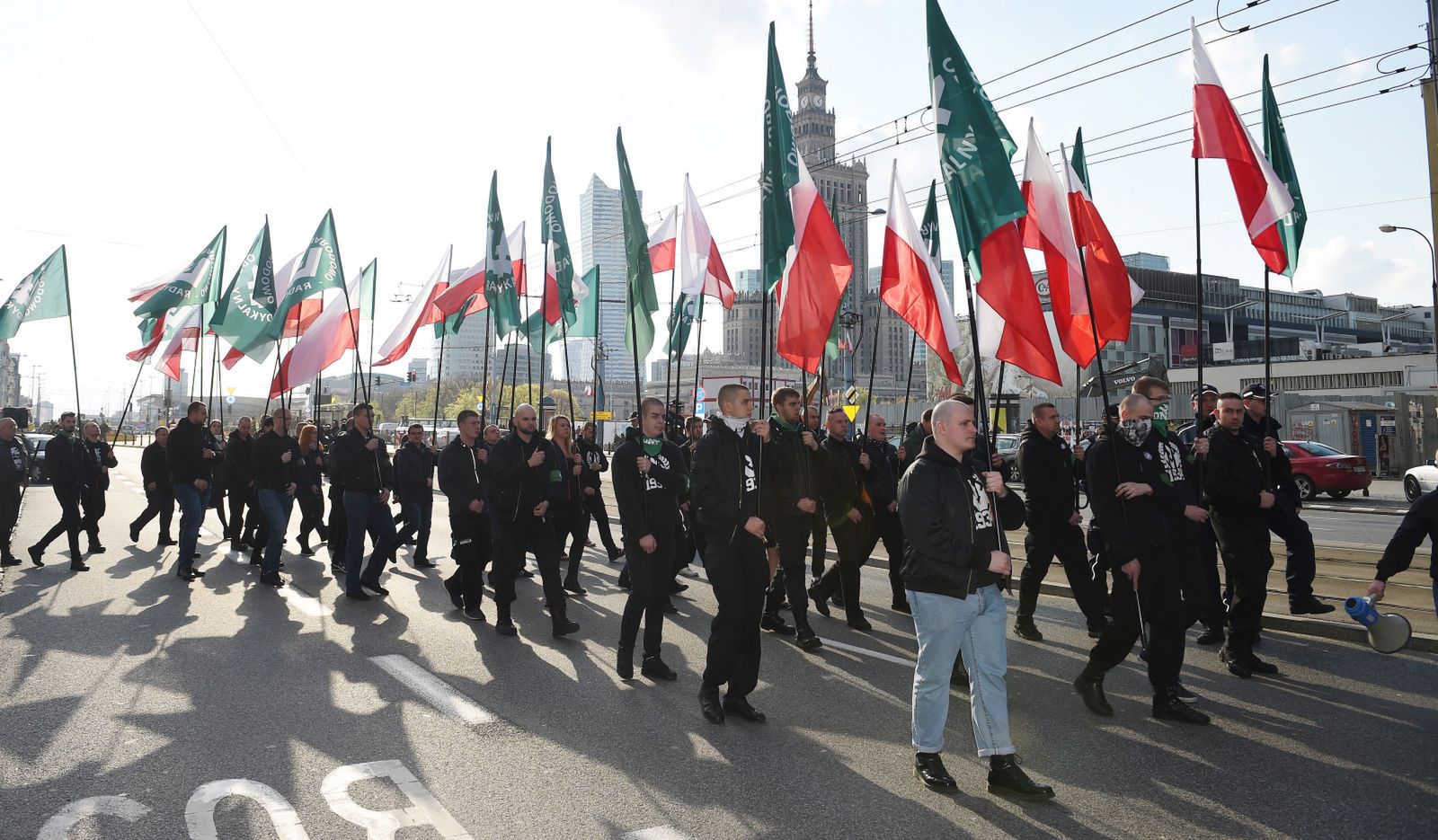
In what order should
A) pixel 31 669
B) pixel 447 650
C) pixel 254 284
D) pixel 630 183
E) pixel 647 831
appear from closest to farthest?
pixel 647 831
pixel 31 669
pixel 447 650
pixel 630 183
pixel 254 284

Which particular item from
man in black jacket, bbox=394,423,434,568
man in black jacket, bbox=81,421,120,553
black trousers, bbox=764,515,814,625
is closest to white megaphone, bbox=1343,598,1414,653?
black trousers, bbox=764,515,814,625

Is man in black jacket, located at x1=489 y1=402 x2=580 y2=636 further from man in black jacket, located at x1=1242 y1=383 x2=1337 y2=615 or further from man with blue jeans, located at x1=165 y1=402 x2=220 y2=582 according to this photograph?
man in black jacket, located at x1=1242 y1=383 x2=1337 y2=615

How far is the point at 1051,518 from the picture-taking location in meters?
7.48

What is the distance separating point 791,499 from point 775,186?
2.36 metres

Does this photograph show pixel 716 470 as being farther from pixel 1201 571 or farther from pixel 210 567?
pixel 210 567

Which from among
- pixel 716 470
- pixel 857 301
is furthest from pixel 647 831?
pixel 857 301

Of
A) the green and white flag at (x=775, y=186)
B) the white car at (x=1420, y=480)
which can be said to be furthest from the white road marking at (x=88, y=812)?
the white car at (x=1420, y=480)

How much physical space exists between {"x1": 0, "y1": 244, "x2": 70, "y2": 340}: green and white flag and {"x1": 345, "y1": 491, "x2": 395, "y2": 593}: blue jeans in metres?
7.21

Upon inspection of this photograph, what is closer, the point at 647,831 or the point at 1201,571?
the point at 647,831

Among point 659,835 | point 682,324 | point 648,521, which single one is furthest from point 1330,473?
point 659,835

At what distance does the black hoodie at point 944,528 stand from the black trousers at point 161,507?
11507mm

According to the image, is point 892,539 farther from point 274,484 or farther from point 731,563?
point 274,484

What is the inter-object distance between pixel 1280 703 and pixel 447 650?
215 inches

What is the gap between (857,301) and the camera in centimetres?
13475
